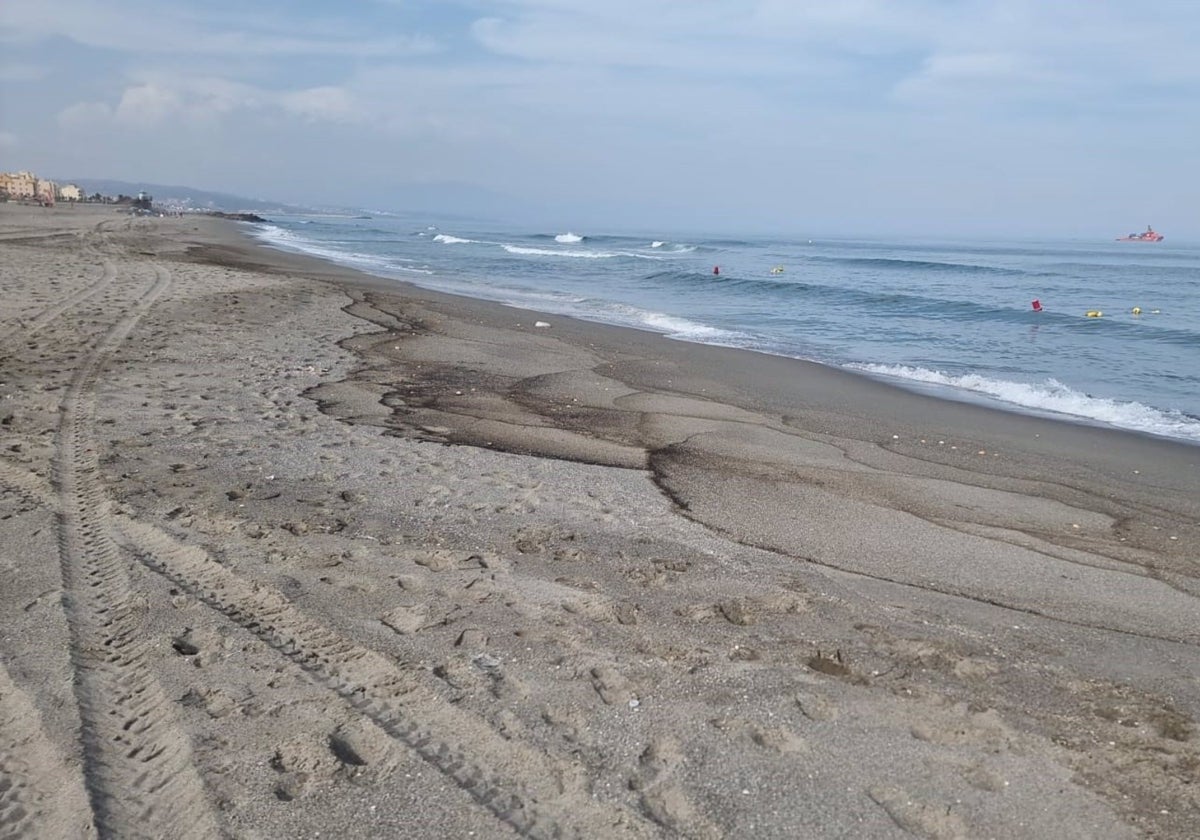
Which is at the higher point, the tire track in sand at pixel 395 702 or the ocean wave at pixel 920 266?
the ocean wave at pixel 920 266

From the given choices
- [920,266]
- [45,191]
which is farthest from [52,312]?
[45,191]

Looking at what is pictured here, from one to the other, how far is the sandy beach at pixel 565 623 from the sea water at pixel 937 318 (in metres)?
4.11

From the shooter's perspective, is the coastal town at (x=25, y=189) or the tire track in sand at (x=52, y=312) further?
the coastal town at (x=25, y=189)

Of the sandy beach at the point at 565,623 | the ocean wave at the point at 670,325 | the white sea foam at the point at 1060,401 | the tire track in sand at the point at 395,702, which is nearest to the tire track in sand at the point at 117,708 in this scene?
the sandy beach at the point at 565,623

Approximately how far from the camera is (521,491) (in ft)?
17.9

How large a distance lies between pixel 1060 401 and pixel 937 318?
35.7 ft

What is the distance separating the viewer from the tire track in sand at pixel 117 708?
239 cm

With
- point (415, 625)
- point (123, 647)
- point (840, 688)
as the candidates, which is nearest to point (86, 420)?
point (123, 647)

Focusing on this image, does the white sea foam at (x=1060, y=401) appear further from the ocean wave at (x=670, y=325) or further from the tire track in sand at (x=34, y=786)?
the tire track in sand at (x=34, y=786)

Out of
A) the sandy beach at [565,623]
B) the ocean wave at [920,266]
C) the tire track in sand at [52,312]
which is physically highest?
the ocean wave at [920,266]

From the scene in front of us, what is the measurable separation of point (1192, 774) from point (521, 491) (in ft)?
12.1

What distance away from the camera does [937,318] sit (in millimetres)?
20984

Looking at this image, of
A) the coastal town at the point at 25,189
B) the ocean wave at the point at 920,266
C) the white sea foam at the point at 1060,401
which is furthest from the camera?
the coastal town at the point at 25,189

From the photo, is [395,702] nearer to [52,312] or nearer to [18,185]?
[52,312]
